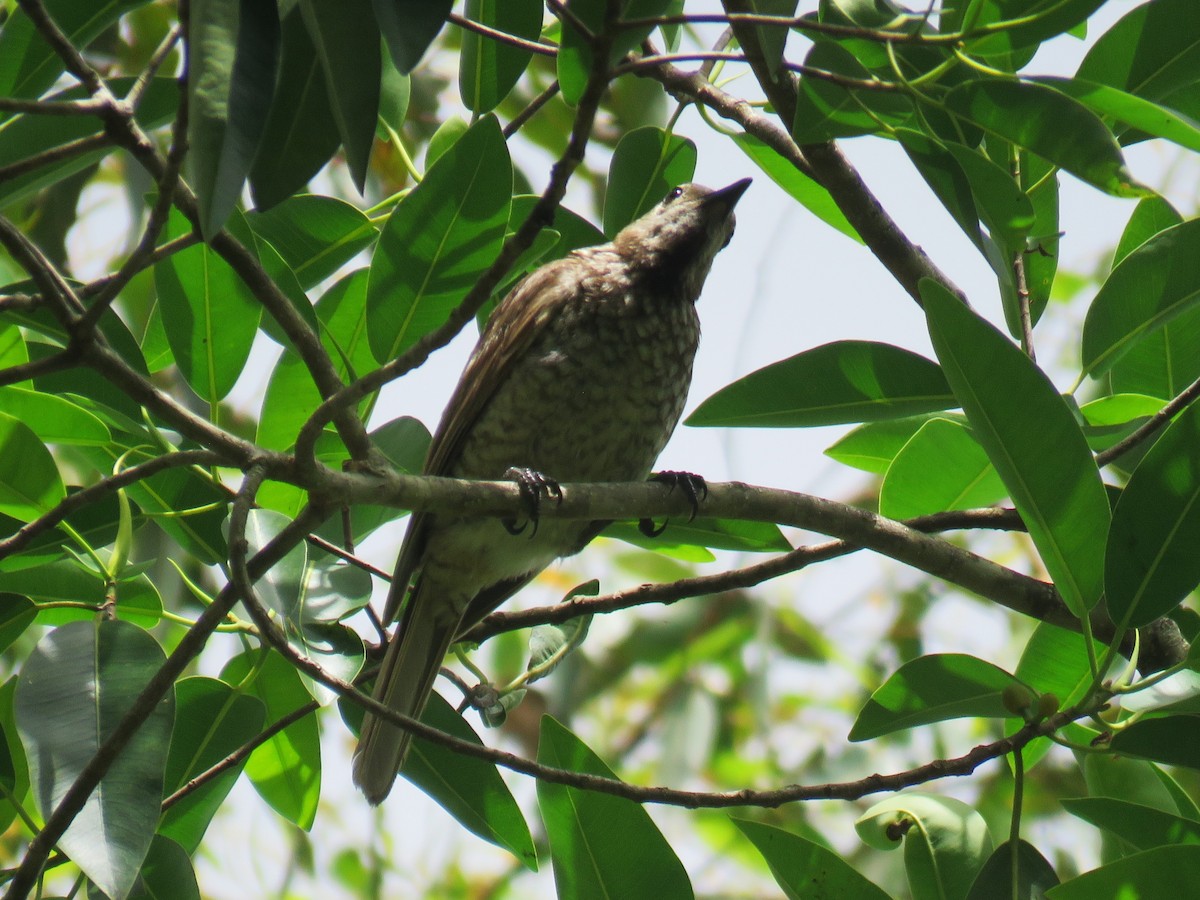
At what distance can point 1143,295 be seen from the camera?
7.70 ft

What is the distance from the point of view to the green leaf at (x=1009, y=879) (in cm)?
201

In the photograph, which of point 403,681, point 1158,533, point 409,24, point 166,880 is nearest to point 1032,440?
point 1158,533

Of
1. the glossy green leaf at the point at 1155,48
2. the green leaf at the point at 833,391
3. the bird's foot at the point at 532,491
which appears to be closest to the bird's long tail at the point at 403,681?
the bird's foot at the point at 532,491

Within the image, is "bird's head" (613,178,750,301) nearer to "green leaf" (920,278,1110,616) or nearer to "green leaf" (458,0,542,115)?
"green leaf" (458,0,542,115)

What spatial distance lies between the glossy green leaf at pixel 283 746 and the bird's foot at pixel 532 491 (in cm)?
59

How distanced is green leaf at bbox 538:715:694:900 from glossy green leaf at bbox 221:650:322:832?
2.15 feet

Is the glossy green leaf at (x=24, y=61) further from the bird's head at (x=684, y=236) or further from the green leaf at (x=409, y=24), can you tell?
the bird's head at (x=684, y=236)

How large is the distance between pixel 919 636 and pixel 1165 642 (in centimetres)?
353

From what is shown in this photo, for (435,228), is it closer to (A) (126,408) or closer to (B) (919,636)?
(A) (126,408)

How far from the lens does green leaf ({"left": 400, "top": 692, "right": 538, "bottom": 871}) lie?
2.55 m

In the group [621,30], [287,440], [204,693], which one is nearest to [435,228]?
[287,440]

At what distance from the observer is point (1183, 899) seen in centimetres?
186

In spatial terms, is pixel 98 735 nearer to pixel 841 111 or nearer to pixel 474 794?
pixel 474 794

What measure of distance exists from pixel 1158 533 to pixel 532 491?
1.06 m
